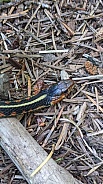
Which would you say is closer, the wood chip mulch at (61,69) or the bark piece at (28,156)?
the bark piece at (28,156)

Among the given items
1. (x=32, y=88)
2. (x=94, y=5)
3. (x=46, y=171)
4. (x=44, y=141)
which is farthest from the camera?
(x=94, y=5)

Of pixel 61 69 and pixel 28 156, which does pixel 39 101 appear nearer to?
pixel 61 69

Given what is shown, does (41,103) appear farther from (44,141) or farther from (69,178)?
(69,178)

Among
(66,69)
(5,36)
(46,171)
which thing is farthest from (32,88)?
(46,171)

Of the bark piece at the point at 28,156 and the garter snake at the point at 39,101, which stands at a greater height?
the garter snake at the point at 39,101

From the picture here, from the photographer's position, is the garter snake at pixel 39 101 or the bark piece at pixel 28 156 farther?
the garter snake at pixel 39 101
